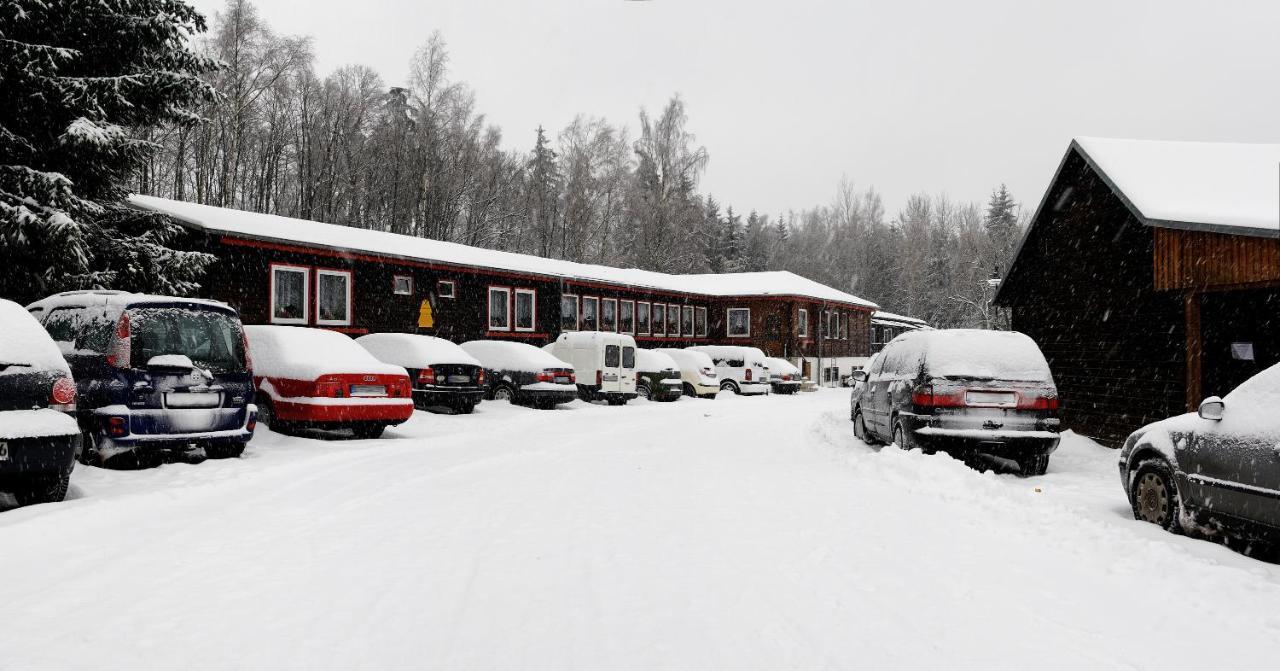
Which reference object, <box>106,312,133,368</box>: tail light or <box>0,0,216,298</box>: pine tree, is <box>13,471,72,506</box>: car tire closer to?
<box>106,312,133,368</box>: tail light

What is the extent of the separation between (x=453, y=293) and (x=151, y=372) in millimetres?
17185

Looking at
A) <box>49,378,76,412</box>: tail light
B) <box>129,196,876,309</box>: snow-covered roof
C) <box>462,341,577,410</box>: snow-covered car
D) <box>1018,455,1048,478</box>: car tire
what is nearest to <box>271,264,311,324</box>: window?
<box>129,196,876,309</box>: snow-covered roof

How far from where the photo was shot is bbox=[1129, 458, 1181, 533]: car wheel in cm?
632

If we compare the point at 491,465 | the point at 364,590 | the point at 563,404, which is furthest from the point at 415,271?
the point at 364,590

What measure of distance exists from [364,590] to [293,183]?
1719 inches

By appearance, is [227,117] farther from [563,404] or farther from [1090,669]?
[1090,669]

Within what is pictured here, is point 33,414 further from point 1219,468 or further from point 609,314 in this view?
point 609,314

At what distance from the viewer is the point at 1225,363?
12.5m

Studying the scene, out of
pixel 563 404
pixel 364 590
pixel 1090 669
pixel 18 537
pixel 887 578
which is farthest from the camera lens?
pixel 563 404

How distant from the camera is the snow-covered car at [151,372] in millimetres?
8406

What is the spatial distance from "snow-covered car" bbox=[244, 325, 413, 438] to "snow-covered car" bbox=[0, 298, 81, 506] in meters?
4.51

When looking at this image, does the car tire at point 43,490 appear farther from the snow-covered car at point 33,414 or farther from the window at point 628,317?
the window at point 628,317

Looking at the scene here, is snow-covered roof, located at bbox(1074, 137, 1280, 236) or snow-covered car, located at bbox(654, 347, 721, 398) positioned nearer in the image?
snow-covered roof, located at bbox(1074, 137, 1280, 236)

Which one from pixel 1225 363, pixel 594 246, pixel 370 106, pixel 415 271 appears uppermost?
pixel 370 106
